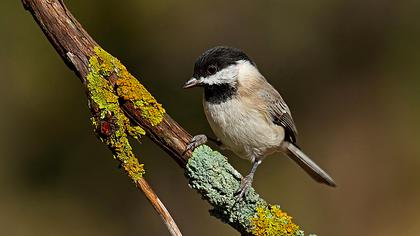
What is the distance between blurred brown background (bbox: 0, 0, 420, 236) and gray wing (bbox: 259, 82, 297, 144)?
1309mm

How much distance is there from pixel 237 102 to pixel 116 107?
3.34ft

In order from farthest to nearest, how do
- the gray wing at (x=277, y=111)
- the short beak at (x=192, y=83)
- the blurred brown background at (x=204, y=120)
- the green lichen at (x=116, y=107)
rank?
1. the blurred brown background at (x=204, y=120)
2. the gray wing at (x=277, y=111)
3. the short beak at (x=192, y=83)
4. the green lichen at (x=116, y=107)

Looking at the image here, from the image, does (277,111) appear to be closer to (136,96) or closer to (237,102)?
(237,102)

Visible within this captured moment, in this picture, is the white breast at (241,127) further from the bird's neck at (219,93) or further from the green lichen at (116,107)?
the green lichen at (116,107)

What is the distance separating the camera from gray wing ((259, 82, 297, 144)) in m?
3.44

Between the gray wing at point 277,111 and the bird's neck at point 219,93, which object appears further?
the gray wing at point 277,111

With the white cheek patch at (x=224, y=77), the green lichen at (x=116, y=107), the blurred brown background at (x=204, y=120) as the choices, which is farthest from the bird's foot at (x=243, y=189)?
the blurred brown background at (x=204, y=120)

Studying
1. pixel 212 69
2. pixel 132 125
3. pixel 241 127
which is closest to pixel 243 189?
pixel 132 125

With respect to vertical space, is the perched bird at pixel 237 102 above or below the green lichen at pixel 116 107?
above

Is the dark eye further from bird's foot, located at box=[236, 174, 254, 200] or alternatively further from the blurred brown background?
the blurred brown background

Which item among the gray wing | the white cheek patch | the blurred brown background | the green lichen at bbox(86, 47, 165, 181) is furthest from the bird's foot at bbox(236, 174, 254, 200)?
the blurred brown background

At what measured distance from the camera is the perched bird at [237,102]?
3.22 metres

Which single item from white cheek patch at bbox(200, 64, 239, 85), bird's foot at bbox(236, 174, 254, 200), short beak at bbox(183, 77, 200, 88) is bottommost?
bird's foot at bbox(236, 174, 254, 200)

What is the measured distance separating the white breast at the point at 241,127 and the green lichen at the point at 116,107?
2.66 feet
